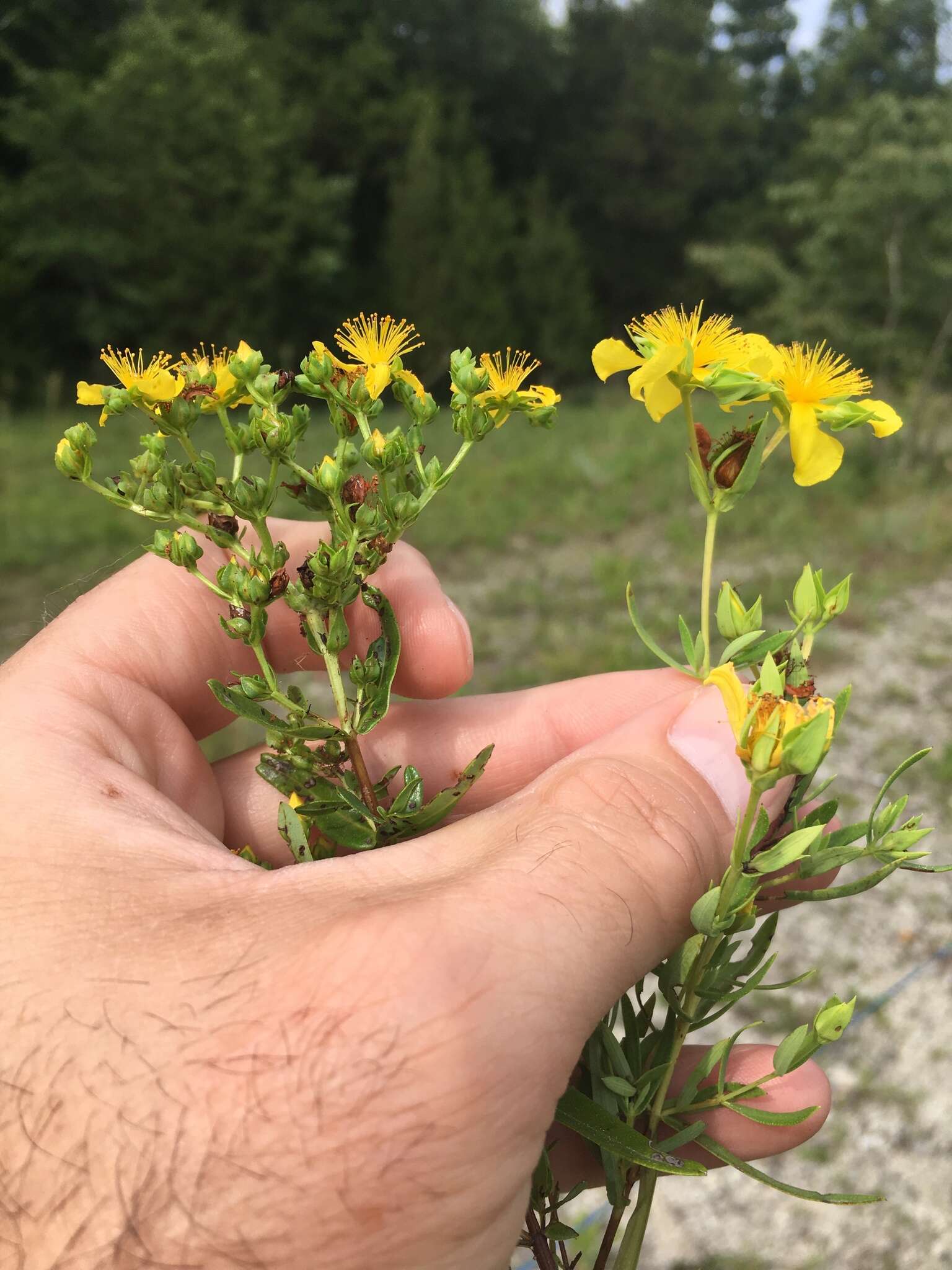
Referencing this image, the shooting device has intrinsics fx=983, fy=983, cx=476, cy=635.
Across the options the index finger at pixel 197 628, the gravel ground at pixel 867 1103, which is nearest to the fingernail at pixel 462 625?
the index finger at pixel 197 628

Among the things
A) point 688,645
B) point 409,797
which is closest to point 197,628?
point 409,797

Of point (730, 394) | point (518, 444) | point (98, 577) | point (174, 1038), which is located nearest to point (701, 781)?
point (730, 394)

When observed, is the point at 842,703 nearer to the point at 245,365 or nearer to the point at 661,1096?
the point at 661,1096

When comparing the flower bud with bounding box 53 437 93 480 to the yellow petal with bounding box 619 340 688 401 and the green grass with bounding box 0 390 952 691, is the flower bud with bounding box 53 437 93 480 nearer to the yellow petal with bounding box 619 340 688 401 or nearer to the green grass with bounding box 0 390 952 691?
the yellow petal with bounding box 619 340 688 401

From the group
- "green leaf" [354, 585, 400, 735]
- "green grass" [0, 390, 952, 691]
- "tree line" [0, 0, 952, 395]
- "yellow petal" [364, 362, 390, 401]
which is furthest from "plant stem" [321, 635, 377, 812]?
"tree line" [0, 0, 952, 395]

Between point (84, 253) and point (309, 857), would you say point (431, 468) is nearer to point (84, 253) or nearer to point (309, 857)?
point (309, 857)
